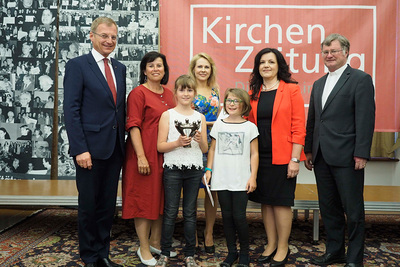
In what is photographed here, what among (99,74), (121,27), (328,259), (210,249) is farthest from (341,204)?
(121,27)

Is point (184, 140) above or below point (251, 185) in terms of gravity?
above

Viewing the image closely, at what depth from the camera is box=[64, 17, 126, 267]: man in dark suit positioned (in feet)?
7.89

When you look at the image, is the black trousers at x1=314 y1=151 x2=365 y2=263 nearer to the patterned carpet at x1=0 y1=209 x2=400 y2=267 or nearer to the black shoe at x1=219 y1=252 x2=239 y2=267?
the patterned carpet at x1=0 y1=209 x2=400 y2=267

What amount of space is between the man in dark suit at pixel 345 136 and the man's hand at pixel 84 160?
62.7 inches

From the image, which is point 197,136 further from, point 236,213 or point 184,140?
point 236,213

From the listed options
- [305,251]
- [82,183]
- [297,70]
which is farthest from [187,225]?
[297,70]

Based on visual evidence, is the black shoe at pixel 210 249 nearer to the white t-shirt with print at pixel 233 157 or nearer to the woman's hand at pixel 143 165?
the white t-shirt with print at pixel 233 157

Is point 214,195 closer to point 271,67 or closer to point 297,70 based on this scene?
point 271,67

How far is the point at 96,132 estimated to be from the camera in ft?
8.02

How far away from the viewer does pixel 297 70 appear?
4168 mm

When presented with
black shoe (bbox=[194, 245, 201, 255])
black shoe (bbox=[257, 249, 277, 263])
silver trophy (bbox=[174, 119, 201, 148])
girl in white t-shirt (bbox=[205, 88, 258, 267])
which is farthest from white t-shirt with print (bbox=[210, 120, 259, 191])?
black shoe (bbox=[194, 245, 201, 255])

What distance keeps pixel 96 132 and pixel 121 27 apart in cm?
232

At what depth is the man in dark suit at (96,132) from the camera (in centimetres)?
240

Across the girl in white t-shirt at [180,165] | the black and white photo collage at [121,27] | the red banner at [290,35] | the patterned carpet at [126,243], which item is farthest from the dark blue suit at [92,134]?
the black and white photo collage at [121,27]
